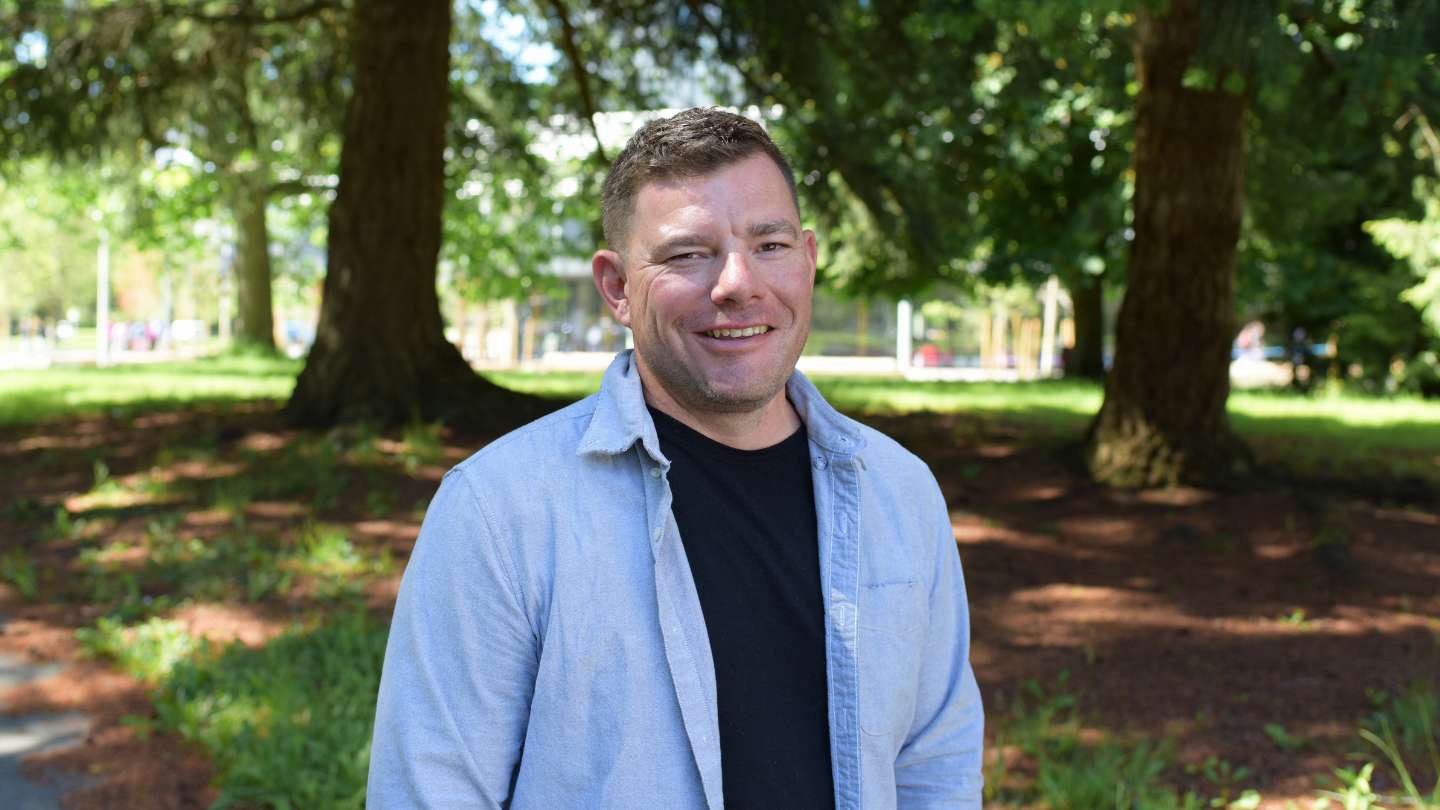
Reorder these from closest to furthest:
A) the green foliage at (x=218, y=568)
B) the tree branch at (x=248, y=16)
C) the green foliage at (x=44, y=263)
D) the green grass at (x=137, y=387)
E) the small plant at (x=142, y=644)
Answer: the small plant at (x=142, y=644)
the green foliage at (x=218, y=568)
the tree branch at (x=248, y=16)
the green grass at (x=137, y=387)
the green foliage at (x=44, y=263)

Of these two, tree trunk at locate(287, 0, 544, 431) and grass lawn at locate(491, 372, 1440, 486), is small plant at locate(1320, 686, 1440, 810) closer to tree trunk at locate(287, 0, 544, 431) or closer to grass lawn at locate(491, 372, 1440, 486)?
grass lawn at locate(491, 372, 1440, 486)

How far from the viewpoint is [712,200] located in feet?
6.71

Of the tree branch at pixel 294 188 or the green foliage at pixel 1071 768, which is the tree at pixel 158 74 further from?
the green foliage at pixel 1071 768

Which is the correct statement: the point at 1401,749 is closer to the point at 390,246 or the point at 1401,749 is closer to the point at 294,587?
the point at 294,587

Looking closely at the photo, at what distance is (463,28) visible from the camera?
617 inches

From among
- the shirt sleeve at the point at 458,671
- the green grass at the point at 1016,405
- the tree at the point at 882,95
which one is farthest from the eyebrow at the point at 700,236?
the green grass at the point at 1016,405

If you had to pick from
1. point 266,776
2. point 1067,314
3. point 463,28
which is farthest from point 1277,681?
point 1067,314

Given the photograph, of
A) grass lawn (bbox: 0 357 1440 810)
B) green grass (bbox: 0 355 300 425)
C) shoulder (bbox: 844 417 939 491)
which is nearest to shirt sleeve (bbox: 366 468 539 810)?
shoulder (bbox: 844 417 939 491)

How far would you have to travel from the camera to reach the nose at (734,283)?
2043 millimetres

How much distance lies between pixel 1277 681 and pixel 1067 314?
46165 mm

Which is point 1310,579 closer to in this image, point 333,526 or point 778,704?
point 333,526

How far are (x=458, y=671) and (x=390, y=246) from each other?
9103 millimetres

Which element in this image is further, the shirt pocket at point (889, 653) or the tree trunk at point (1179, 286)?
the tree trunk at point (1179, 286)

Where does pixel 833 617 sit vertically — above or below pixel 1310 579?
above
